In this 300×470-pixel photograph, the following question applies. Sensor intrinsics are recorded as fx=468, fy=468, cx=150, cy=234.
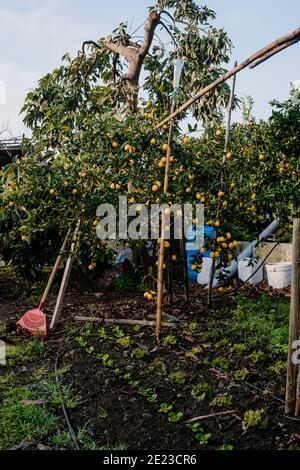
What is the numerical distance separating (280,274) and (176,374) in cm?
360

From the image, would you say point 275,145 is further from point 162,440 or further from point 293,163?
point 162,440

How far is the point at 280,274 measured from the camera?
6629 millimetres

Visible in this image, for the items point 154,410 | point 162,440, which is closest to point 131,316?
point 154,410

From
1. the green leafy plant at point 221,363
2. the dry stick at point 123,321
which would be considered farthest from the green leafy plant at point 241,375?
the dry stick at point 123,321

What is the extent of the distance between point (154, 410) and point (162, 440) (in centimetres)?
33

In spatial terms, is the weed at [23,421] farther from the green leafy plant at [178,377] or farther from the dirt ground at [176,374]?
the green leafy plant at [178,377]

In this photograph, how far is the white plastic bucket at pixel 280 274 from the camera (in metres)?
6.62

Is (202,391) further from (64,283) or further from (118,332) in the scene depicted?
(64,283)

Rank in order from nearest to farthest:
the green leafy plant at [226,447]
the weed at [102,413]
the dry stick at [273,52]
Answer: the green leafy plant at [226,447], the weed at [102,413], the dry stick at [273,52]

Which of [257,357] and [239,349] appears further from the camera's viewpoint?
[239,349]

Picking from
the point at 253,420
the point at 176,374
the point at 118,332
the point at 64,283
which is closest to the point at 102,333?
the point at 118,332

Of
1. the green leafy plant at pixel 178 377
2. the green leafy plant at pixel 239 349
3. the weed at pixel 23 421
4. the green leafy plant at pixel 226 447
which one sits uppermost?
the green leafy plant at pixel 239 349

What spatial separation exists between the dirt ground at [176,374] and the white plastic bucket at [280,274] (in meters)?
0.96

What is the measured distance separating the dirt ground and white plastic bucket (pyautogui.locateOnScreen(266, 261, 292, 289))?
3.15 feet
